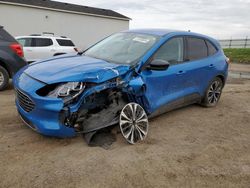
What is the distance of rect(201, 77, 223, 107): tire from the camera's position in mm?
A: 6021

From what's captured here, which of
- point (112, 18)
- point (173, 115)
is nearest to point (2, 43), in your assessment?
point (173, 115)

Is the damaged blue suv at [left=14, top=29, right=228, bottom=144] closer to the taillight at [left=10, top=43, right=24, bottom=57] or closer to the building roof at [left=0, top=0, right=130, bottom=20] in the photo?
the taillight at [left=10, top=43, right=24, bottom=57]

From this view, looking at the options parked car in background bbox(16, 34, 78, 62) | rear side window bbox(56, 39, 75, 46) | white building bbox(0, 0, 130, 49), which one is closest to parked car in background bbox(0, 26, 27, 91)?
parked car in background bbox(16, 34, 78, 62)

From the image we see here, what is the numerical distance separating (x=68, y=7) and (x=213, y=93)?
21.8 meters

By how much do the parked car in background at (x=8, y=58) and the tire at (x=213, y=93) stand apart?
4.94m

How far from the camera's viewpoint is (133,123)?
13.2 feet

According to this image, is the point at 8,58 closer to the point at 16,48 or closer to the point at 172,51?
the point at 16,48

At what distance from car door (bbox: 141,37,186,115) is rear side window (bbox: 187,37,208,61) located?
0.24 m

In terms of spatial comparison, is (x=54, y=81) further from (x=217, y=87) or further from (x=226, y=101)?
(x=226, y=101)

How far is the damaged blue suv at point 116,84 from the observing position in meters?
3.47

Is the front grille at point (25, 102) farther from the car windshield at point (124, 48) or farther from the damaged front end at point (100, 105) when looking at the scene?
the car windshield at point (124, 48)

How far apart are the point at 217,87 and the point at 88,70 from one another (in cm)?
378

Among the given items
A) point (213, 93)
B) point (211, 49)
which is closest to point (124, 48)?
point (211, 49)

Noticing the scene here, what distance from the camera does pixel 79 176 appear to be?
3059 mm
